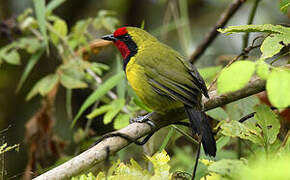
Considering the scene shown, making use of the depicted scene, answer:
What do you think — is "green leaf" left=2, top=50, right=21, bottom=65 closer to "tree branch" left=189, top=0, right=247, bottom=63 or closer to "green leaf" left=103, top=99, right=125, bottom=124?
"green leaf" left=103, top=99, right=125, bottom=124

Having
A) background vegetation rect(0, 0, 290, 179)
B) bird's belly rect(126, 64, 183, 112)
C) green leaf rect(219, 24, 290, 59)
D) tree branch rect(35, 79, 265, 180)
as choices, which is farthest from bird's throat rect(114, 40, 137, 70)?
green leaf rect(219, 24, 290, 59)

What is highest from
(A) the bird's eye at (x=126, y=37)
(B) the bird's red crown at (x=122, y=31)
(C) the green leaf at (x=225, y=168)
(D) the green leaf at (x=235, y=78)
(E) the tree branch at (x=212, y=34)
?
(D) the green leaf at (x=235, y=78)

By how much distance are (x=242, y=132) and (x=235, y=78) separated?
0.45 meters

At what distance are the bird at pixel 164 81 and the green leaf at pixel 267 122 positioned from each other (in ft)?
1.51

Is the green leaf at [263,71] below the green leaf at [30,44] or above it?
above

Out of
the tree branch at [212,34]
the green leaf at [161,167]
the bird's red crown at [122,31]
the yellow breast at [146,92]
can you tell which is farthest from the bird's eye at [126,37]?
the green leaf at [161,167]

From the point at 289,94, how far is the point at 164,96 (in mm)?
1452

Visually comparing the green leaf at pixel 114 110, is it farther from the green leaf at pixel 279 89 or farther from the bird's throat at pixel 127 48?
the green leaf at pixel 279 89

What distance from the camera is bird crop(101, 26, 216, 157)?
2.01m

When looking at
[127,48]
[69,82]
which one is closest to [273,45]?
[127,48]

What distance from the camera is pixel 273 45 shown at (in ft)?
4.44

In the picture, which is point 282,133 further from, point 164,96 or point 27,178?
point 27,178

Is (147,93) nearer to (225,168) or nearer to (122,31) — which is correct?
(122,31)

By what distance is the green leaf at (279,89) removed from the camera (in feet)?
2.90
